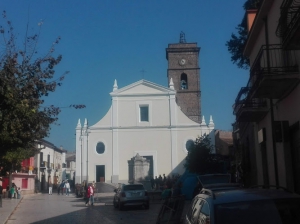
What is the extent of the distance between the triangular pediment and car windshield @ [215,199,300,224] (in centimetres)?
4670

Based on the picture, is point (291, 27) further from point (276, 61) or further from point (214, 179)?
point (214, 179)

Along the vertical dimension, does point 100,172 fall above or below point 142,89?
below

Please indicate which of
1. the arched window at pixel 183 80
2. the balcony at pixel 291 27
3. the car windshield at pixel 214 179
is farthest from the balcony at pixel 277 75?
the arched window at pixel 183 80

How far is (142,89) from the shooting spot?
5278 cm

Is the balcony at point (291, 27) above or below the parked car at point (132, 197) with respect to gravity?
above

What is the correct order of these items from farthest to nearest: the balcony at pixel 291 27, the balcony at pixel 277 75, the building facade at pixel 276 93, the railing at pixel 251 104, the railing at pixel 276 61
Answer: the railing at pixel 251 104 < the railing at pixel 276 61 < the balcony at pixel 277 75 < the building facade at pixel 276 93 < the balcony at pixel 291 27

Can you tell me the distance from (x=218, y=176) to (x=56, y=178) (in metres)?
57.1

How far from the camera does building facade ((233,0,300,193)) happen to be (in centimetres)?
1042

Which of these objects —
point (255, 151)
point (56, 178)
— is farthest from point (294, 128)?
point (56, 178)

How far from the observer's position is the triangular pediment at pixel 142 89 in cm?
5247

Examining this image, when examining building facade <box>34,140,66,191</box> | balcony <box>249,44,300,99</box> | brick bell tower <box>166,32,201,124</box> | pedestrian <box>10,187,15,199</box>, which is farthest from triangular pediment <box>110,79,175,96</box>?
balcony <box>249,44,300,99</box>

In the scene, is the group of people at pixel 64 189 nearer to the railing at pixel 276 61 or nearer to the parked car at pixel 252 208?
the railing at pixel 276 61

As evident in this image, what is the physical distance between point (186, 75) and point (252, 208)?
53628 millimetres

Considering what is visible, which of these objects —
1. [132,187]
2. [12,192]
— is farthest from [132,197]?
[12,192]
